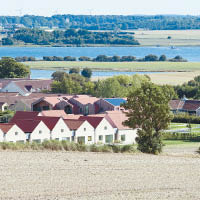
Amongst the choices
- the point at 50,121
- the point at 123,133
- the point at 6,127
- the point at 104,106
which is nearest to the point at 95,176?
the point at 6,127

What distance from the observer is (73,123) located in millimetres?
36062

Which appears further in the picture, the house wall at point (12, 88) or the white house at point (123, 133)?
the house wall at point (12, 88)

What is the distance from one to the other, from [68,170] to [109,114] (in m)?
23.9

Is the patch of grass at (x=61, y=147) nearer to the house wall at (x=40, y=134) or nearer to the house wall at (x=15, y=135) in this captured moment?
the house wall at (x=15, y=135)

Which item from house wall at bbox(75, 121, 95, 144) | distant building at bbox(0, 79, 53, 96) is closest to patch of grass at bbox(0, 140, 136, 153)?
house wall at bbox(75, 121, 95, 144)

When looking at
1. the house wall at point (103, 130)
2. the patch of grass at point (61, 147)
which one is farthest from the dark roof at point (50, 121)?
the patch of grass at point (61, 147)

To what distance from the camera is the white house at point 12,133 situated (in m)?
31.8

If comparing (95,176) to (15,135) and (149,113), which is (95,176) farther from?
(15,135)

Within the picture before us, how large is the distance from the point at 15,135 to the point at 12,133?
0.20 m

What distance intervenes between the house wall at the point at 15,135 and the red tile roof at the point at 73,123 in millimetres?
3572

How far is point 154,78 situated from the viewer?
81250 millimetres

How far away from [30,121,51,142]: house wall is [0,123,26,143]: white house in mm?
766

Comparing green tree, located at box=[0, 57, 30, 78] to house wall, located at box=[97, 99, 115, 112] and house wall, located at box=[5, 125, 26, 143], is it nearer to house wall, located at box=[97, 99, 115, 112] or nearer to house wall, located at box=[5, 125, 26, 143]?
house wall, located at box=[97, 99, 115, 112]

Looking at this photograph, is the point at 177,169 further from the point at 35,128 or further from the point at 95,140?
the point at 95,140
